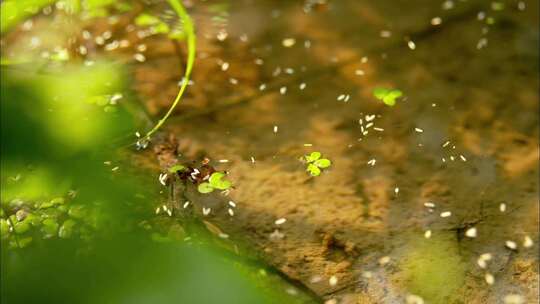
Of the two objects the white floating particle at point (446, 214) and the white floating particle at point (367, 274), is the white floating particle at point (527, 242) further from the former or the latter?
the white floating particle at point (367, 274)

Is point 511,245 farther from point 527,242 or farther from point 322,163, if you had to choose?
point 322,163

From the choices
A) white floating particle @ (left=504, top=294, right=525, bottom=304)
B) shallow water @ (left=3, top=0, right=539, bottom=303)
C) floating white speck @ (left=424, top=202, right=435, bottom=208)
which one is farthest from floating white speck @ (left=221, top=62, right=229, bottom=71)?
white floating particle @ (left=504, top=294, right=525, bottom=304)

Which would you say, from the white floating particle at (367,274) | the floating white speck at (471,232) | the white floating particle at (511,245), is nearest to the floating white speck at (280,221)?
the white floating particle at (367,274)

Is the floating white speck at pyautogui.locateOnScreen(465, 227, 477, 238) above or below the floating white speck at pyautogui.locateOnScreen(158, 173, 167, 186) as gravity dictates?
below

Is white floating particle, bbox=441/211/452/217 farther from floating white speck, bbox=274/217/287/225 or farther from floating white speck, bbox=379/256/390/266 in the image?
floating white speck, bbox=274/217/287/225

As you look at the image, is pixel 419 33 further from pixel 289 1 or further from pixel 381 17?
pixel 289 1
